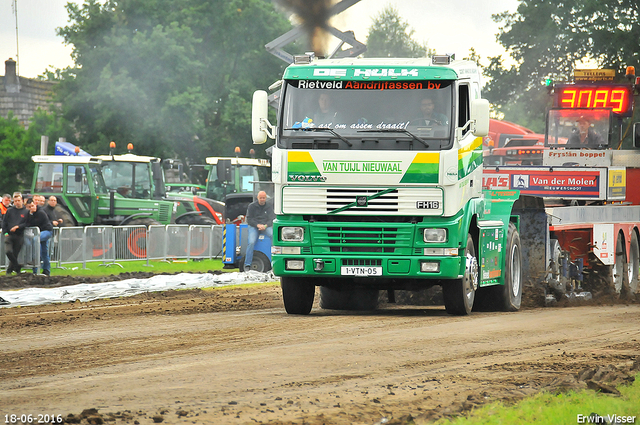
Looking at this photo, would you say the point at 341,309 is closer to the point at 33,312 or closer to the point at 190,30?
the point at 33,312

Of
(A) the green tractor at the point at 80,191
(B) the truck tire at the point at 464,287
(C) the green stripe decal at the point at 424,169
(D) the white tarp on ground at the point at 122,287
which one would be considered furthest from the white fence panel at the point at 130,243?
(C) the green stripe decal at the point at 424,169

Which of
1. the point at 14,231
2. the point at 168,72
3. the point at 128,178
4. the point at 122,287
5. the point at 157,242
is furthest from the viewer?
the point at 168,72

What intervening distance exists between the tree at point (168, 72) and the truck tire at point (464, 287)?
3295 centimetres

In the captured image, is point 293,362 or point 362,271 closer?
point 293,362

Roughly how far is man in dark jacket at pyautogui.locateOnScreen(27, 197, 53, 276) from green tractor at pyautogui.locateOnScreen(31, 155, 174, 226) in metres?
4.11

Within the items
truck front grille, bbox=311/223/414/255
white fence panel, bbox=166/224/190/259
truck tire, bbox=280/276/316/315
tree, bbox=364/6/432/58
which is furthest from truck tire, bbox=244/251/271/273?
tree, bbox=364/6/432/58

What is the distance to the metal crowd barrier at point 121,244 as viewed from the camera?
21.0m

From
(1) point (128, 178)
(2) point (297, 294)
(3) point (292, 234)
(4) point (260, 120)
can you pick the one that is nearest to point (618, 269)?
(2) point (297, 294)

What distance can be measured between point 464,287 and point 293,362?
14.7 ft

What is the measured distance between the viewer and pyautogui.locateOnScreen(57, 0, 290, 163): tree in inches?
1757

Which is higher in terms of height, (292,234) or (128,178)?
(128,178)

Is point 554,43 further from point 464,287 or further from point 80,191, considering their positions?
point 464,287

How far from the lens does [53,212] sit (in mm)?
24172

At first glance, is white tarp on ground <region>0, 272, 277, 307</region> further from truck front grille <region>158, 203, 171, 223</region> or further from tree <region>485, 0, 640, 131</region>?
tree <region>485, 0, 640, 131</region>
